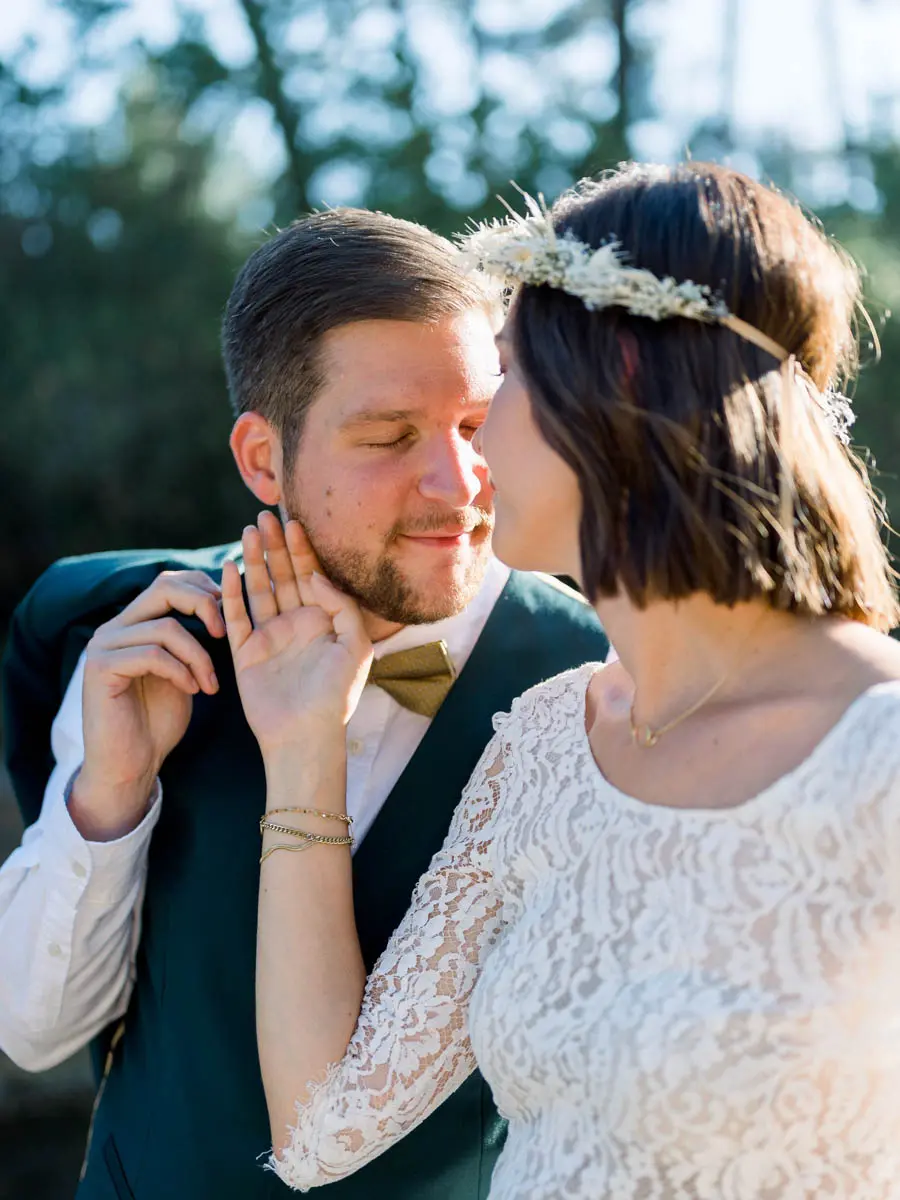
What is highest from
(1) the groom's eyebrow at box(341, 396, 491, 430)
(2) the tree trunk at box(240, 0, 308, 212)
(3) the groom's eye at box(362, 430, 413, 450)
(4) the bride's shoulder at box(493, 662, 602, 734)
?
(2) the tree trunk at box(240, 0, 308, 212)

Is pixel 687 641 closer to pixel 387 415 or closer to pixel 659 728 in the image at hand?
pixel 659 728

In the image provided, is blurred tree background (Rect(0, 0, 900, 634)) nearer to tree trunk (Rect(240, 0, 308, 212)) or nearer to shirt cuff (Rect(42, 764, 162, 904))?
tree trunk (Rect(240, 0, 308, 212))

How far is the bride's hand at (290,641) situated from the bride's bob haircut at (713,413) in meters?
0.49

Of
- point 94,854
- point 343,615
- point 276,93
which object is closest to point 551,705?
point 343,615

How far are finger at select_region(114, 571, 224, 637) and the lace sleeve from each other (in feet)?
1.73

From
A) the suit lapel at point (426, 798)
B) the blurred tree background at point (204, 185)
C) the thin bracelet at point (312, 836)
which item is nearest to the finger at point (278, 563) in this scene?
the suit lapel at point (426, 798)

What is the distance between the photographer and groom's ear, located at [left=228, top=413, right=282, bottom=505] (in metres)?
2.13

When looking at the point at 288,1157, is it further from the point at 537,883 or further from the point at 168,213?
the point at 168,213

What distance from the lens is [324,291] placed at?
1994mm

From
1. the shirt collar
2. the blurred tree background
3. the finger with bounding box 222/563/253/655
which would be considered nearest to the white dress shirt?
the shirt collar

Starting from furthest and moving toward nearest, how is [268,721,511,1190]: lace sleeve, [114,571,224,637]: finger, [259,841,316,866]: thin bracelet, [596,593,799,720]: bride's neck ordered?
[114,571,224,637]: finger → [259,841,316,866]: thin bracelet → [268,721,511,1190]: lace sleeve → [596,593,799,720]: bride's neck

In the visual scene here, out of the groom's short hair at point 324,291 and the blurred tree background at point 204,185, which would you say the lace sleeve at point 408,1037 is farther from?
the blurred tree background at point 204,185

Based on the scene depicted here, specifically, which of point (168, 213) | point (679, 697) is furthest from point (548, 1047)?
point (168, 213)

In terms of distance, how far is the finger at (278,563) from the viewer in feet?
6.42
